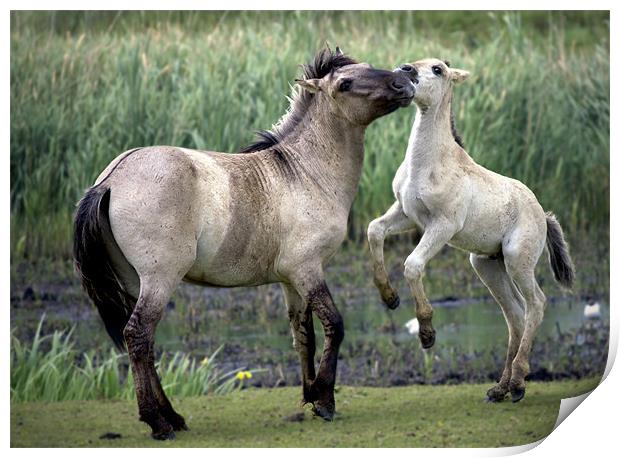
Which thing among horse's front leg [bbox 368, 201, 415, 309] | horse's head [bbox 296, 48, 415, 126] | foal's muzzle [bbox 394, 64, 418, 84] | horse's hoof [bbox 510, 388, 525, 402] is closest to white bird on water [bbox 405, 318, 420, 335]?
horse's hoof [bbox 510, 388, 525, 402]

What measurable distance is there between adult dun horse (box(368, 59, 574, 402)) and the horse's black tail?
1238mm

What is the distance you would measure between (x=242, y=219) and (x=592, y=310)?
265 cm

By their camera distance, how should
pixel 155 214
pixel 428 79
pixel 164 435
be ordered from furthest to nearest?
pixel 428 79
pixel 164 435
pixel 155 214

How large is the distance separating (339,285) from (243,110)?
5.05ft

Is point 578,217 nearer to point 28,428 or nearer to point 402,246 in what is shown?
point 402,246

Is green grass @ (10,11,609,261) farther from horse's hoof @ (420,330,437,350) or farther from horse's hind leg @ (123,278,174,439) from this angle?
horse's hoof @ (420,330,437,350)

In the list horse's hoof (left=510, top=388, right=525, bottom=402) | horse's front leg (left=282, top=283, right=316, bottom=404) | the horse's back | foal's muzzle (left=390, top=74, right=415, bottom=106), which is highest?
foal's muzzle (left=390, top=74, right=415, bottom=106)

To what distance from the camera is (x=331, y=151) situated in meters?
5.89

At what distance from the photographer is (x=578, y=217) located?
7.47 meters

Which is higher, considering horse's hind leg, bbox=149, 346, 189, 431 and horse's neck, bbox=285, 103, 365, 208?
horse's neck, bbox=285, 103, 365, 208

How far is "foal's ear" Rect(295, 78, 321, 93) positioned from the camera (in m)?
5.75

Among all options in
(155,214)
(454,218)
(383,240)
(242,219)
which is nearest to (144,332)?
(155,214)

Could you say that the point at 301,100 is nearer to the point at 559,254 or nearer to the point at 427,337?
the point at 427,337

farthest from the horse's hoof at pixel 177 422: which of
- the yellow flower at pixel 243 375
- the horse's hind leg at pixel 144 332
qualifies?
the yellow flower at pixel 243 375
